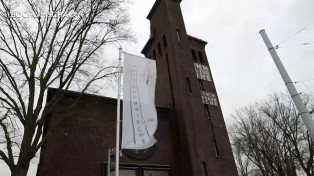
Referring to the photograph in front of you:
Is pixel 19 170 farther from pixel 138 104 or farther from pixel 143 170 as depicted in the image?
pixel 143 170

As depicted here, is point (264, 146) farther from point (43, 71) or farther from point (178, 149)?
point (43, 71)

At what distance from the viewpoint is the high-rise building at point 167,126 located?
69.1 feet

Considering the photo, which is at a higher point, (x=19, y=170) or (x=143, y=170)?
(x=143, y=170)

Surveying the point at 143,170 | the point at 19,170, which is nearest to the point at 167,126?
the point at 143,170

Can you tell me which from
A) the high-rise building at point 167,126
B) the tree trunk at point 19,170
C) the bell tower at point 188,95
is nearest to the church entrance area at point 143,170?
the high-rise building at point 167,126

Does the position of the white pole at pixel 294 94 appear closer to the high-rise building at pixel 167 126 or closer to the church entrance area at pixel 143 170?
the high-rise building at pixel 167 126

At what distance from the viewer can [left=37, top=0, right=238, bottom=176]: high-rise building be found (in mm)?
21062

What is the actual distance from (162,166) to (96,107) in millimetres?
7758

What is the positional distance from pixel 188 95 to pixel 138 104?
16359 millimetres

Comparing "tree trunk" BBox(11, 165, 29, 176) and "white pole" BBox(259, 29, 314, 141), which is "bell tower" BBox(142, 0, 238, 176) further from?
"white pole" BBox(259, 29, 314, 141)

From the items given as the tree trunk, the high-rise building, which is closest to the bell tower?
the high-rise building

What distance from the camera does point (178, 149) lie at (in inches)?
1037

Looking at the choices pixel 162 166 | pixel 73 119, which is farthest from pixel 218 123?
pixel 73 119

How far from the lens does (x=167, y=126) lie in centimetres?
2748
